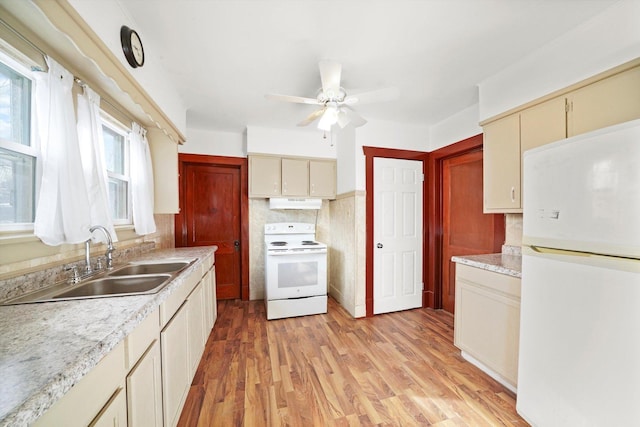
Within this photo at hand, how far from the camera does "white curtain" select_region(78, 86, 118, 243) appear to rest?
1467 mm

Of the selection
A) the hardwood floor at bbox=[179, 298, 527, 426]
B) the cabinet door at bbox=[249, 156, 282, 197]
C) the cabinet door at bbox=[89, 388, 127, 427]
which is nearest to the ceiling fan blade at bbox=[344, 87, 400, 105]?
the cabinet door at bbox=[249, 156, 282, 197]

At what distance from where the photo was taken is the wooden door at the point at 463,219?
255cm

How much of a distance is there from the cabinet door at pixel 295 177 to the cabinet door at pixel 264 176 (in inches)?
3.3

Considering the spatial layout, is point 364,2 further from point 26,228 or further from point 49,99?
point 26,228

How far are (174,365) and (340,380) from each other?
1.19 metres

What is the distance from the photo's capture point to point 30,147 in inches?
46.3

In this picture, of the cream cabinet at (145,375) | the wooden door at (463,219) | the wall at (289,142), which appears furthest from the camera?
the wall at (289,142)

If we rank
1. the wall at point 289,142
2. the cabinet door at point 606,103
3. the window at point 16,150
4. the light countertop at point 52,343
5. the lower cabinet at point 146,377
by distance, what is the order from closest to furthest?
the light countertop at point 52,343
the lower cabinet at point 146,377
the window at point 16,150
the cabinet door at point 606,103
the wall at point 289,142

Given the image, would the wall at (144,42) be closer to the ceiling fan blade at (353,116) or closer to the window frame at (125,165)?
the window frame at (125,165)

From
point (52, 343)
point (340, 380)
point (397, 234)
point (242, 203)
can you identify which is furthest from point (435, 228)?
point (52, 343)

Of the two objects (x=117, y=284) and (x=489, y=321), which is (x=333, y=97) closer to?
(x=117, y=284)

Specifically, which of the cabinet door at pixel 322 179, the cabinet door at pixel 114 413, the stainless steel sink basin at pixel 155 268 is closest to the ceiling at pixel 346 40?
the cabinet door at pixel 322 179

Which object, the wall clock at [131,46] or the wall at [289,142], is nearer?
the wall clock at [131,46]

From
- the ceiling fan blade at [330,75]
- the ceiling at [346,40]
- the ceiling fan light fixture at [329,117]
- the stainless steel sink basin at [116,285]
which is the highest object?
the ceiling at [346,40]
